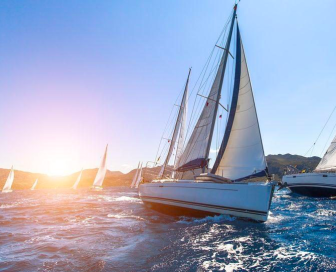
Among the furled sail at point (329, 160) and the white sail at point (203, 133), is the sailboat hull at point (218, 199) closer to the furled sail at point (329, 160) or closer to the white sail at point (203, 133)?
the white sail at point (203, 133)

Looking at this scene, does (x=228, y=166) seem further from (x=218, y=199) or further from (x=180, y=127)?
(x=180, y=127)

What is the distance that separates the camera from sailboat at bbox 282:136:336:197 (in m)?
22.1

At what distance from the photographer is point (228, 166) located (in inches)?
486

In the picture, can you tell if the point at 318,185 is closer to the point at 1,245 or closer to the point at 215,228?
the point at 215,228

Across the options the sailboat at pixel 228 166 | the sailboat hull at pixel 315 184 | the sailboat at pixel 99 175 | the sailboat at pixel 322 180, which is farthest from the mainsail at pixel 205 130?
the sailboat at pixel 99 175

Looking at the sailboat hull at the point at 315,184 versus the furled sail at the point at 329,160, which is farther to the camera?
the furled sail at the point at 329,160

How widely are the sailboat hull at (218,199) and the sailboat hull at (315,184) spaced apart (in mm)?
13407

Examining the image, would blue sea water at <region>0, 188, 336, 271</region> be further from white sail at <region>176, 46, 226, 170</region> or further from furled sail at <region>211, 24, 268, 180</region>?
white sail at <region>176, 46, 226, 170</region>

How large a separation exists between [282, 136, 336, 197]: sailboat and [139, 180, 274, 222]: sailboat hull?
17.5 m

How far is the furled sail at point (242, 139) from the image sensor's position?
1140cm

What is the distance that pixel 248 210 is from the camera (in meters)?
10.0

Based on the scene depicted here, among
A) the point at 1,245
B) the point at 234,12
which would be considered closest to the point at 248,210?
the point at 1,245

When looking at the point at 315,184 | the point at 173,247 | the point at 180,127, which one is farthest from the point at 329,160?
the point at 173,247

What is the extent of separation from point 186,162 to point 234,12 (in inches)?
464
